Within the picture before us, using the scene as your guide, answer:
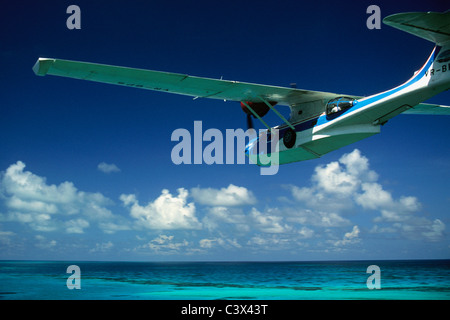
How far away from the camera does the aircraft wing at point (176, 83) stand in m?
11.9

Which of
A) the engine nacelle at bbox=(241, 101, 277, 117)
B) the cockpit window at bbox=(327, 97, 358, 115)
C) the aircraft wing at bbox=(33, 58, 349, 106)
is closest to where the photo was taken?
the aircraft wing at bbox=(33, 58, 349, 106)

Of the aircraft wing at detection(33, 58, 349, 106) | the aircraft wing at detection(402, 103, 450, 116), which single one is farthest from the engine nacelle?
the aircraft wing at detection(402, 103, 450, 116)

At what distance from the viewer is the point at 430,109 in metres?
17.1

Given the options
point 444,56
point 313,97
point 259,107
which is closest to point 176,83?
point 259,107

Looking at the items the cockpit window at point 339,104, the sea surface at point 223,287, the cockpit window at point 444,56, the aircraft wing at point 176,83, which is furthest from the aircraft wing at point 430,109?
the sea surface at point 223,287

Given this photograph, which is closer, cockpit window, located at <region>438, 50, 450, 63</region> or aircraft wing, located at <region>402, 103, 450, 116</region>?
cockpit window, located at <region>438, 50, 450, 63</region>

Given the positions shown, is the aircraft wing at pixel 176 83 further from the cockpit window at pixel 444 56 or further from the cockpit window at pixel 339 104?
the cockpit window at pixel 444 56

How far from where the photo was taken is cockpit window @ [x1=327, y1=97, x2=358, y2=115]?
1309cm

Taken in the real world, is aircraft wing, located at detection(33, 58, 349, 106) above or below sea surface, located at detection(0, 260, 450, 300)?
above

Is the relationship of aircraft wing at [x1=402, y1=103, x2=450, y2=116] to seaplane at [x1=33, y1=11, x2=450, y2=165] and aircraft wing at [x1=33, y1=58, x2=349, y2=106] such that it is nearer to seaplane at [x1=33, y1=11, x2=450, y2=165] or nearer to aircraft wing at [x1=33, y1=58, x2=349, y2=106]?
seaplane at [x1=33, y1=11, x2=450, y2=165]
